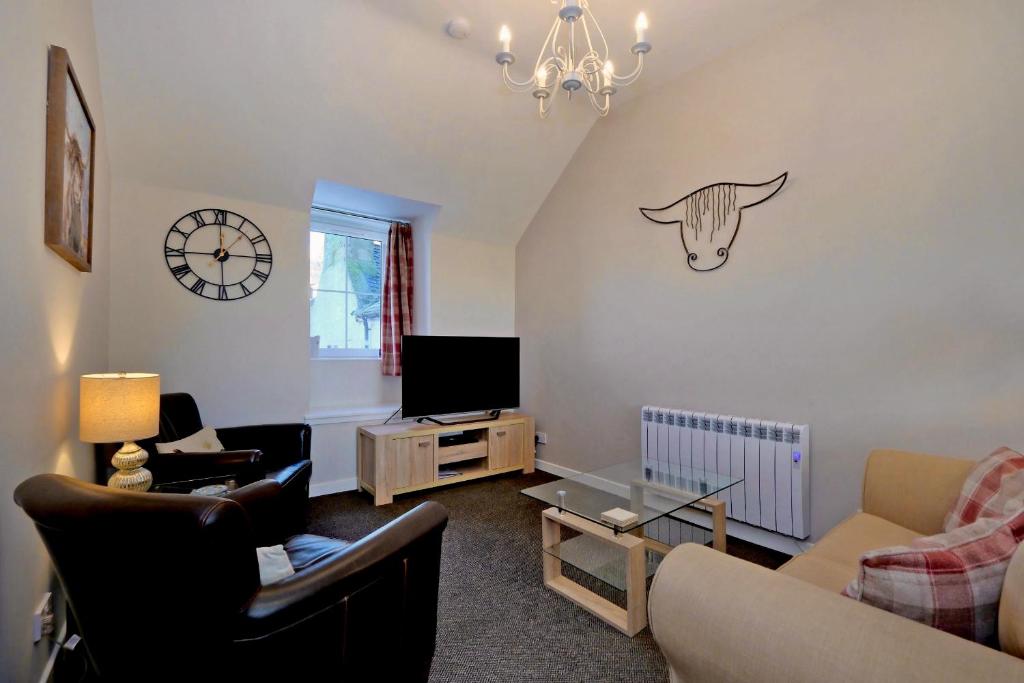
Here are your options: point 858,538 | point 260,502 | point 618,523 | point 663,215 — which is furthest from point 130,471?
point 663,215

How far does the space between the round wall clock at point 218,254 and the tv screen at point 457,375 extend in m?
1.20

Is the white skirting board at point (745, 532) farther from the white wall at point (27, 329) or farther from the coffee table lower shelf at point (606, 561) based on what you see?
the white wall at point (27, 329)

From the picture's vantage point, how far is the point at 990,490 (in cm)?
154

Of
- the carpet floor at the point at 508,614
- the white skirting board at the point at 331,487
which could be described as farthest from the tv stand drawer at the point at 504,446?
the white skirting board at the point at 331,487

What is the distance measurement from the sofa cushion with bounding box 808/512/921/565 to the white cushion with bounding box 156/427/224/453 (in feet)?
9.72

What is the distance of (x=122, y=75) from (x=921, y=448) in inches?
179

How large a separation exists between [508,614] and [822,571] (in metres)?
1.27

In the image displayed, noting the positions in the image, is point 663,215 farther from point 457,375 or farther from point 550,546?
point 550,546

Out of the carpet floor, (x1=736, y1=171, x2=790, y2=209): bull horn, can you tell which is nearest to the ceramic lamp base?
the carpet floor

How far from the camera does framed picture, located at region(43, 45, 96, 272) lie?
1.53 meters

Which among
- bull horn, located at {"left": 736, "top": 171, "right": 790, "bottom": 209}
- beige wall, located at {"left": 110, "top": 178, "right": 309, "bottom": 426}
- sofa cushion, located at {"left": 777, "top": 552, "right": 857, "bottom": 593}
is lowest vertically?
sofa cushion, located at {"left": 777, "top": 552, "right": 857, "bottom": 593}

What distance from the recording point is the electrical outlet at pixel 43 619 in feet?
4.69

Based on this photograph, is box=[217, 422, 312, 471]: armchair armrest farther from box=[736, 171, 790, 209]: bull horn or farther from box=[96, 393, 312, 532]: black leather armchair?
box=[736, 171, 790, 209]: bull horn

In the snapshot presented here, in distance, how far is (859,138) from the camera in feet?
7.96
